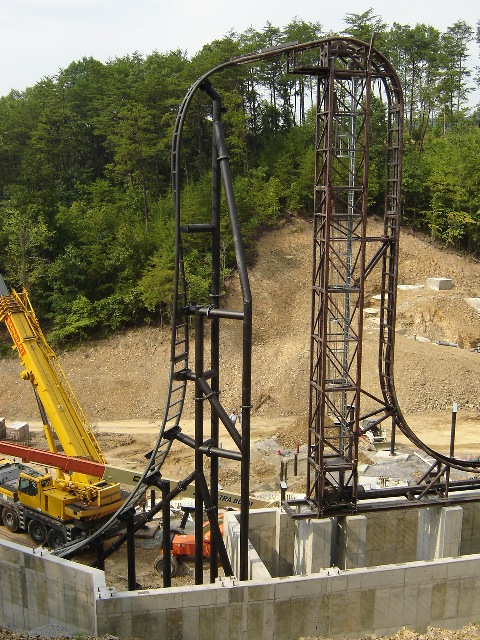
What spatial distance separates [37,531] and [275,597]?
6841 mm

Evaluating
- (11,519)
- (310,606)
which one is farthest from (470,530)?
(11,519)

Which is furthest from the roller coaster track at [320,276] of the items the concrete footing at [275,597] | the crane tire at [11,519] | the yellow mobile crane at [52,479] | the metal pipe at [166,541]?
the crane tire at [11,519]

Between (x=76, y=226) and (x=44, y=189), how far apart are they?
4.78 metres

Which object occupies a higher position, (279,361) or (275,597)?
(279,361)

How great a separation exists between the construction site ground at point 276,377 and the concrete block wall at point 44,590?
4.16 metres

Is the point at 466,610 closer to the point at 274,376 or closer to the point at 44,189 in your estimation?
the point at 274,376

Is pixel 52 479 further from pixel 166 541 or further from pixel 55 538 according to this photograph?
pixel 166 541

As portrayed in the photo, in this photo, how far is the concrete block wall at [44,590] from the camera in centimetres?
1096

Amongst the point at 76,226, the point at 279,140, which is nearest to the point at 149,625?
the point at 76,226

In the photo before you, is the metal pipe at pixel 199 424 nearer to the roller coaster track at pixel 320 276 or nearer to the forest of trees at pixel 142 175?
the roller coaster track at pixel 320 276

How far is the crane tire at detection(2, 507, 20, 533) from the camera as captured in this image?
621 inches

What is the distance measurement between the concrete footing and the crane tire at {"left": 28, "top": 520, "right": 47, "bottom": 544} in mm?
2830

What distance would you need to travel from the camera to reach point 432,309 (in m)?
31.1

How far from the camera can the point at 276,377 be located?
26.8 meters
